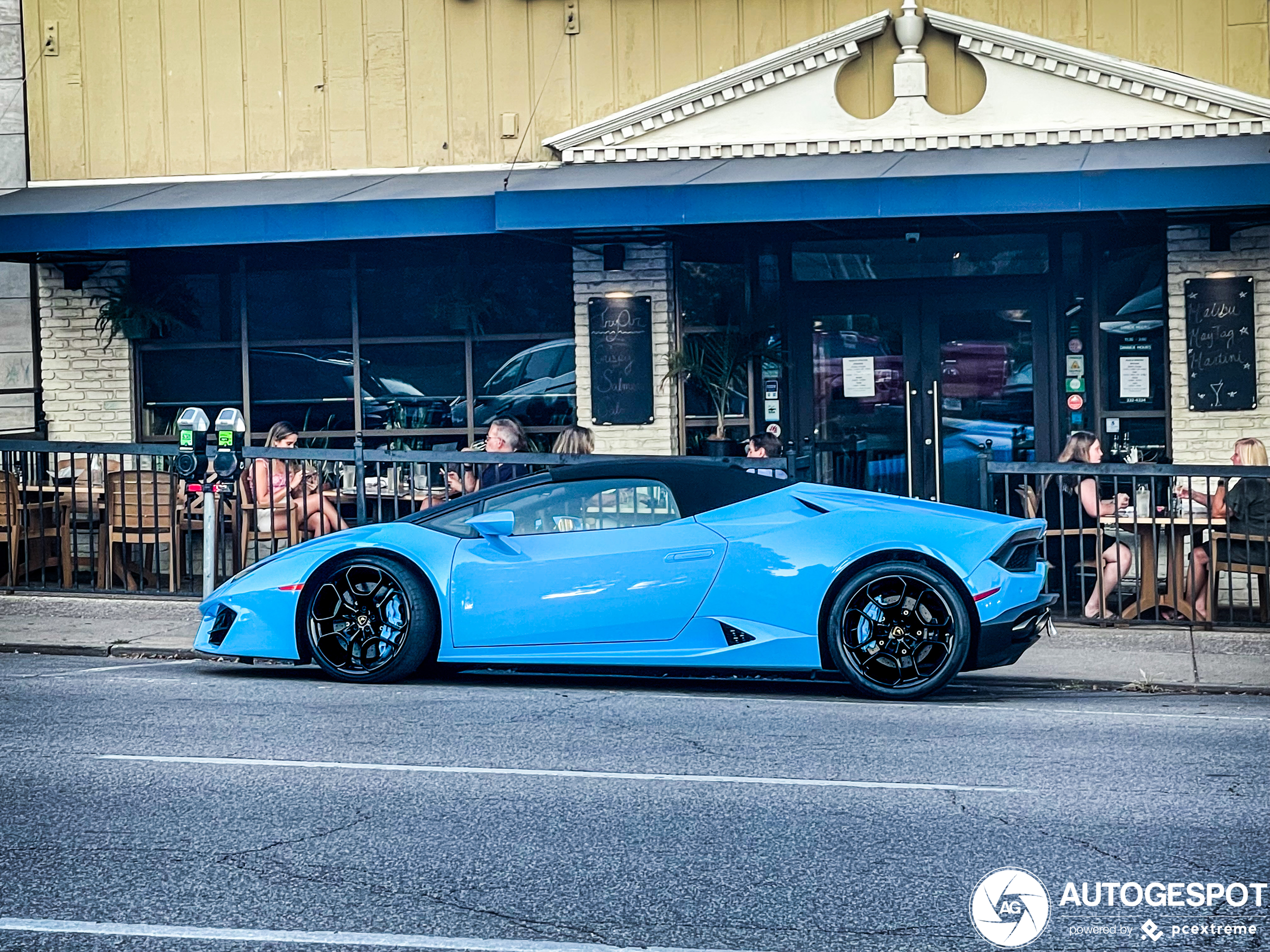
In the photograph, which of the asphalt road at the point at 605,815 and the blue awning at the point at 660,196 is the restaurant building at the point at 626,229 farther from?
the asphalt road at the point at 605,815

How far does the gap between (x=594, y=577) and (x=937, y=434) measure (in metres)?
7.20

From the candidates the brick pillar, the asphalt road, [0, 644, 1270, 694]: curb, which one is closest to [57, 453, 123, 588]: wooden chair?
[0, 644, 1270, 694]: curb

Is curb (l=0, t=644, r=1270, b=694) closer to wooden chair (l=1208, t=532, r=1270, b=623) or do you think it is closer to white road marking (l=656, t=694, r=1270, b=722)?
white road marking (l=656, t=694, r=1270, b=722)

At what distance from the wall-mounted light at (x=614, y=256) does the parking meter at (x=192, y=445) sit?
485cm

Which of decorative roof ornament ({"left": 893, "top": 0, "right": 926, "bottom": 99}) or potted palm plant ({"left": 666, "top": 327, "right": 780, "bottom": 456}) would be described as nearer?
decorative roof ornament ({"left": 893, "top": 0, "right": 926, "bottom": 99})

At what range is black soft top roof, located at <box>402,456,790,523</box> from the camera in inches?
356

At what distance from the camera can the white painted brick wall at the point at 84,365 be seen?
16.2 m

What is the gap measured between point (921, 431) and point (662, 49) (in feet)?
14.2

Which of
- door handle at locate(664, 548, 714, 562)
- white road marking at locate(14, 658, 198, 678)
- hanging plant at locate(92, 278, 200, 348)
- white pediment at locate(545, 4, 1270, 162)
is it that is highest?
white pediment at locate(545, 4, 1270, 162)

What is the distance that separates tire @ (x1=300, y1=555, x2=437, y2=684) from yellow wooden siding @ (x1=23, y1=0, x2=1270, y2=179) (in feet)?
24.0

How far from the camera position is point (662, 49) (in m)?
15.3

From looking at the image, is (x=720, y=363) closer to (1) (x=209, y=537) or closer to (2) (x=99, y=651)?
(1) (x=209, y=537)

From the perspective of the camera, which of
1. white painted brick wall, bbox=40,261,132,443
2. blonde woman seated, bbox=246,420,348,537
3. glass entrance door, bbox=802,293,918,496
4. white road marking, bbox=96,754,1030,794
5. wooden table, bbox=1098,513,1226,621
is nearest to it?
white road marking, bbox=96,754,1030,794

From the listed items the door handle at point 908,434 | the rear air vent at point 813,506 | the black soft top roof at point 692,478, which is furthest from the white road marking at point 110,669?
the door handle at point 908,434
